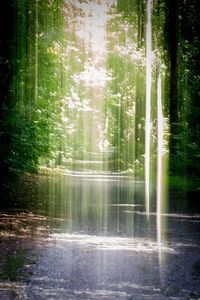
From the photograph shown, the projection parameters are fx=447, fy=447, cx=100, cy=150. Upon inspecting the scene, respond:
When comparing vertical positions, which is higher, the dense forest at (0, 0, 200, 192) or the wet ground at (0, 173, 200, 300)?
the dense forest at (0, 0, 200, 192)

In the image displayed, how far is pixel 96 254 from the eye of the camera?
8.84m

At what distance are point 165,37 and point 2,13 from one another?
49.6 feet

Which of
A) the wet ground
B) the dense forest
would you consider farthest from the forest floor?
the dense forest

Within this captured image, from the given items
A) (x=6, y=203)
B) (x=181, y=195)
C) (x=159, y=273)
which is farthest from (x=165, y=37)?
(x=159, y=273)

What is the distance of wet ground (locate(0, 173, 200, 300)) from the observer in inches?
261

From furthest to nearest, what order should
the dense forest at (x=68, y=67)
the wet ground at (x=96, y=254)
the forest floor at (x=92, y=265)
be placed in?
the dense forest at (x=68, y=67) < the wet ground at (x=96, y=254) < the forest floor at (x=92, y=265)

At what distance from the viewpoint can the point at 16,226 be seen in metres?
11.4

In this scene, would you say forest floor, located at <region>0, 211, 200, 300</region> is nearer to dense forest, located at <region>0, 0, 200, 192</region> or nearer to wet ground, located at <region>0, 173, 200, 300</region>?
wet ground, located at <region>0, 173, 200, 300</region>

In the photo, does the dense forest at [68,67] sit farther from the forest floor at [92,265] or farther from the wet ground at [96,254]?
the forest floor at [92,265]

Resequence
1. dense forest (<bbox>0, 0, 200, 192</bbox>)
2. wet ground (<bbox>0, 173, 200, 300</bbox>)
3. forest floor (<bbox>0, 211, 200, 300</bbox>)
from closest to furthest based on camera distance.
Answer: forest floor (<bbox>0, 211, 200, 300</bbox>) < wet ground (<bbox>0, 173, 200, 300</bbox>) < dense forest (<bbox>0, 0, 200, 192</bbox>)

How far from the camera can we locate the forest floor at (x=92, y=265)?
6523 millimetres

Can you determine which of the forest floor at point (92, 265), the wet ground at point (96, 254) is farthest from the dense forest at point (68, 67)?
the forest floor at point (92, 265)

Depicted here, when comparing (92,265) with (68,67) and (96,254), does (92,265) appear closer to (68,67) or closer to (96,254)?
(96,254)

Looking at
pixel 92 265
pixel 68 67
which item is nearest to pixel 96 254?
pixel 92 265
